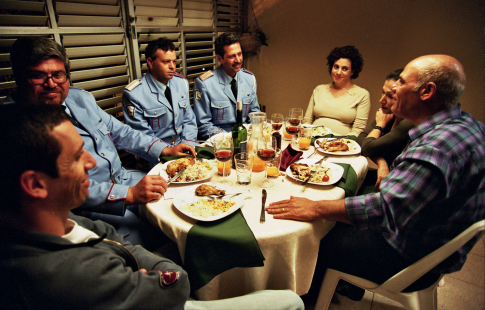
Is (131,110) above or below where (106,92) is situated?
below

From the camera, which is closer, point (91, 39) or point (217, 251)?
point (217, 251)

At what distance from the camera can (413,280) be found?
4.00 ft

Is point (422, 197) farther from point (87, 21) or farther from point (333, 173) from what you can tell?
point (87, 21)

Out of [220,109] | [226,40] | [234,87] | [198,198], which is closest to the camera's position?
[198,198]

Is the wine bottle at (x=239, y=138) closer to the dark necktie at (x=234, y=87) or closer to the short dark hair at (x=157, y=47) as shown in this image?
the short dark hair at (x=157, y=47)

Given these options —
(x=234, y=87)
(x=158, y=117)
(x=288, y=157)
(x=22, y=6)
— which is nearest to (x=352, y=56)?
(x=234, y=87)

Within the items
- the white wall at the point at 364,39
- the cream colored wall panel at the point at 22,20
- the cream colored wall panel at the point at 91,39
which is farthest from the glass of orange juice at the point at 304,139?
the white wall at the point at 364,39

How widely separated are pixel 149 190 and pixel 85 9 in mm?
2113

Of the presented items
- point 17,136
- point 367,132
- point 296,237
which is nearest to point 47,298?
point 17,136

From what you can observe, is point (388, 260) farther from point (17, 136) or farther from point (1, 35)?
point (1, 35)

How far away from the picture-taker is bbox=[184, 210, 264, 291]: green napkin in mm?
1079

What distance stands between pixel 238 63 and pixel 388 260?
7.98 feet

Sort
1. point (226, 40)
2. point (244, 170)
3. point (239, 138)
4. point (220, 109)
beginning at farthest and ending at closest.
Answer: point (220, 109), point (226, 40), point (239, 138), point (244, 170)

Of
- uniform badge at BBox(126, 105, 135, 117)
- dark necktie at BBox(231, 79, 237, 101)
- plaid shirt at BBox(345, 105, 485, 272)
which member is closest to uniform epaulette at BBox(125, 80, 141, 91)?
uniform badge at BBox(126, 105, 135, 117)
